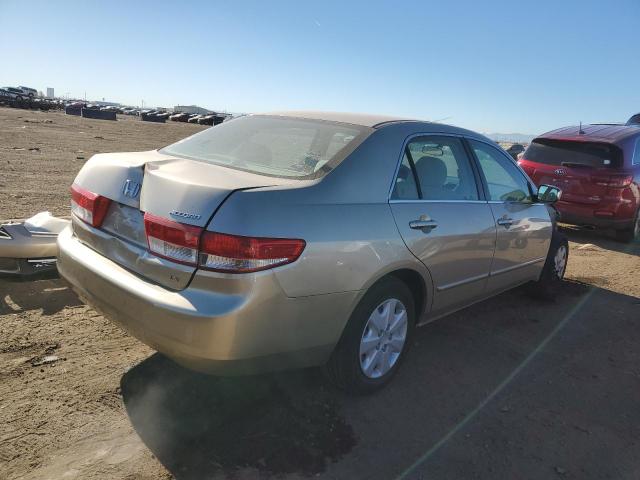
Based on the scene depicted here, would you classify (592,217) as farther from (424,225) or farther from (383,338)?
(383,338)

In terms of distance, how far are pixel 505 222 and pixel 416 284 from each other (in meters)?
1.16

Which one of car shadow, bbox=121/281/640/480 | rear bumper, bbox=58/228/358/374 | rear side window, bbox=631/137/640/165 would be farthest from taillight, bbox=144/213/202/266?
→ rear side window, bbox=631/137/640/165

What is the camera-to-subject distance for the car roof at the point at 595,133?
7.84 meters

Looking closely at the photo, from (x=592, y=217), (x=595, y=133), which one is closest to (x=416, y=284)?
(x=592, y=217)

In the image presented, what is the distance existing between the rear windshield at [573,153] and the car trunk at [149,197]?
22.3 feet

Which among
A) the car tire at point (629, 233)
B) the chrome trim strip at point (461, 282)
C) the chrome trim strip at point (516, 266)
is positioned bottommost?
the car tire at point (629, 233)

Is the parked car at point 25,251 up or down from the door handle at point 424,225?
down

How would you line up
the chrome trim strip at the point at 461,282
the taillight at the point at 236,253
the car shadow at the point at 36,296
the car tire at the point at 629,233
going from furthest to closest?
the car tire at the point at 629,233, the car shadow at the point at 36,296, the chrome trim strip at the point at 461,282, the taillight at the point at 236,253

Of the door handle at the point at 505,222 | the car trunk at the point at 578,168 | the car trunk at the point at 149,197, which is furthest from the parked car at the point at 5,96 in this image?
the door handle at the point at 505,222

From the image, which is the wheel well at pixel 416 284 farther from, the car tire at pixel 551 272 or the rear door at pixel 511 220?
the car tire at pixel 551 272

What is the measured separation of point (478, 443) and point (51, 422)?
221cm

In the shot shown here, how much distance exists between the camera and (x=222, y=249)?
2283 millimetres

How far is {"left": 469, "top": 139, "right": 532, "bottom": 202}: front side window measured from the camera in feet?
13.1

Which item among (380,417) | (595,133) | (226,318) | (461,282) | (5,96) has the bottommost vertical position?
(380,417)
